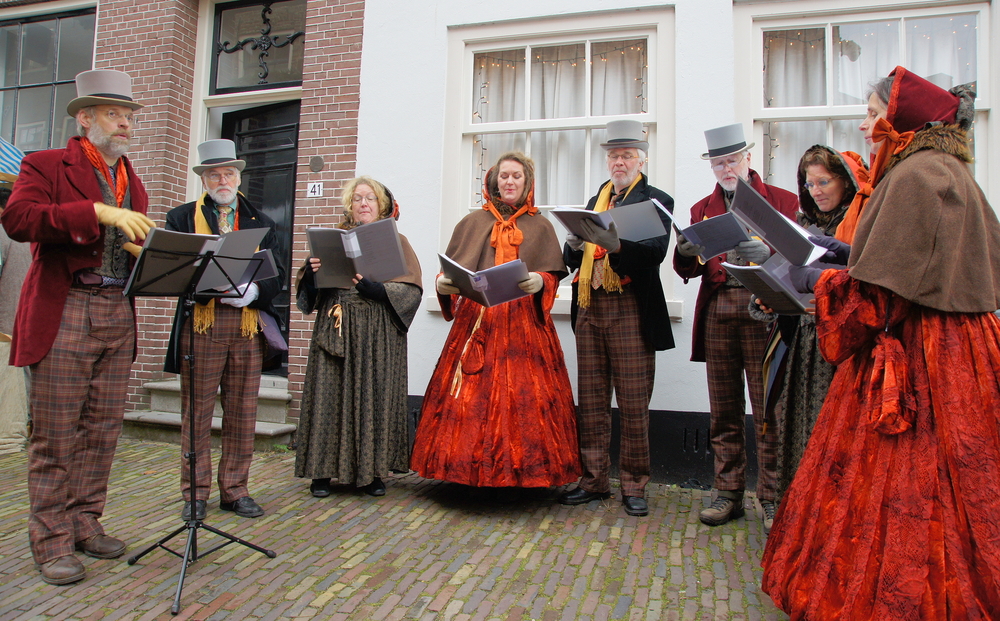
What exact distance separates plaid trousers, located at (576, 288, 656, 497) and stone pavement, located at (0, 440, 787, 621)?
0.23 meters

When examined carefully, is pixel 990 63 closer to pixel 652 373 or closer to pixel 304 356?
pixel 652 373

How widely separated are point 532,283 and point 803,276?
1495mm

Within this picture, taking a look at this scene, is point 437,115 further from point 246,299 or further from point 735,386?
point 735,386

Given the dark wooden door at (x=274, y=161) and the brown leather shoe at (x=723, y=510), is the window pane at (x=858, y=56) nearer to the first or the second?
the brown leather shoe at (x=723, y=510)

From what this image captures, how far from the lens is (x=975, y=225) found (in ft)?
7.19

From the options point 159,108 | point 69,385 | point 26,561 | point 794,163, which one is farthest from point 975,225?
point 159,108

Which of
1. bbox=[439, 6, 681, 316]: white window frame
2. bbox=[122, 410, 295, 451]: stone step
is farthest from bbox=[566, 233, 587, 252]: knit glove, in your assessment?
bbox=[122, 410, 295, 451]: stone step

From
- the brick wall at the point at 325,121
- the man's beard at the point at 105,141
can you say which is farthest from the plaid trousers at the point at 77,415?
the brick wall at the point at 325,121

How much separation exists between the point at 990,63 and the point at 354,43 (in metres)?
4.62

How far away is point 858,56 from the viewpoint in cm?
465

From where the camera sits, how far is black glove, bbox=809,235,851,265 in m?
2.77

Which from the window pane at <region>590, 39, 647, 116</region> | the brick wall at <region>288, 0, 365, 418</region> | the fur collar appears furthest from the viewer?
the brick wall at <region>288, 0, 365, 418</region>

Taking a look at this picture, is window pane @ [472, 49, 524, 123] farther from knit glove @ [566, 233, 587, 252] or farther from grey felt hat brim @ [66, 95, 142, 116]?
grey felt hat brim @ [66, 95, 142, 116]

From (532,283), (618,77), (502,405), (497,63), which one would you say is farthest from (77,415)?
(618,77)
